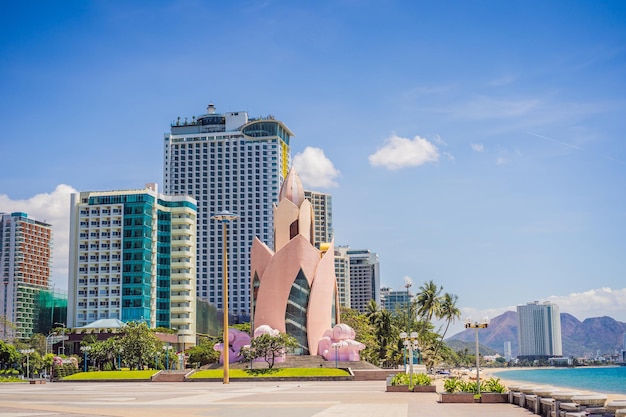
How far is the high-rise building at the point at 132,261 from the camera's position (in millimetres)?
101562

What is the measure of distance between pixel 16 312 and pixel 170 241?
5038 centimetres

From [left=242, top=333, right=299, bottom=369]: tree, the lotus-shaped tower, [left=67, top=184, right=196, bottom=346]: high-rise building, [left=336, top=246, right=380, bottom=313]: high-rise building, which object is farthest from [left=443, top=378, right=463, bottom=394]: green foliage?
[left=336, top=246, right=380, bottom=313]: high-rise building

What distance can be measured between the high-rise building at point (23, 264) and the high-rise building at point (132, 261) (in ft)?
135

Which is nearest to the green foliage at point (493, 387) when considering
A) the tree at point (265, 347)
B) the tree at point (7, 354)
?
the tree at point (265, 347)

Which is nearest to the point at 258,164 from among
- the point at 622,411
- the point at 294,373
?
the point at 294,373

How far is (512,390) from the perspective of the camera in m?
24.3

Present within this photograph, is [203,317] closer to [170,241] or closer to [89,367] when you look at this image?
[170,241]

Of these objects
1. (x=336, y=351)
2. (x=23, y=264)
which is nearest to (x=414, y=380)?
(x=336, y=351)

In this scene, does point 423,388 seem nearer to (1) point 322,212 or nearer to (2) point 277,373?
(2) point 277,373

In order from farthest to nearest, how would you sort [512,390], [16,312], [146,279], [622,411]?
[16,312] < [146,279] < [512,390] < [622,411]

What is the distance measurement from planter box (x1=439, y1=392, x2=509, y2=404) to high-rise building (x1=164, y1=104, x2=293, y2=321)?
11984 cm

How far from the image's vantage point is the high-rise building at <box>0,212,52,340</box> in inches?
5531

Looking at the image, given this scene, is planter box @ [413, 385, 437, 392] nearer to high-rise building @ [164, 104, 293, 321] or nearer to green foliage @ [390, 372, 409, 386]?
green foliage @ [390, 372, 409, 386]

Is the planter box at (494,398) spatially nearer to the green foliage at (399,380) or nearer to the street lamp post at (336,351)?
the green foliage at (399,380)
